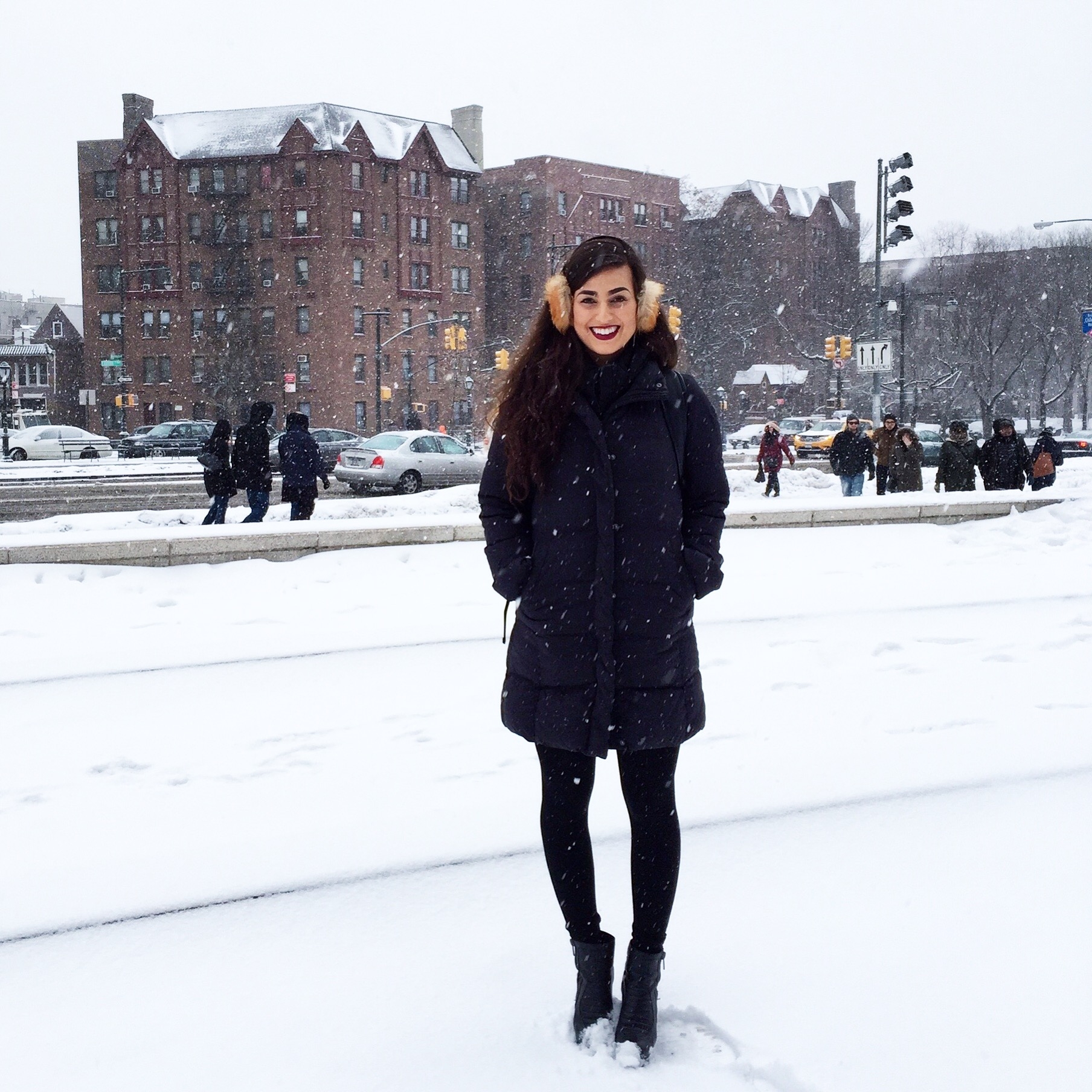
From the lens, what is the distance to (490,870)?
399cm

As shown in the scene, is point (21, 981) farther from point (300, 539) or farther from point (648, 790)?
point (300, 539)

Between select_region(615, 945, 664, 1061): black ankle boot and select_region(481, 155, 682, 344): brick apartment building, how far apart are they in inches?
2727

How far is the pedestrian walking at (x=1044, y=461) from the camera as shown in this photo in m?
17.1

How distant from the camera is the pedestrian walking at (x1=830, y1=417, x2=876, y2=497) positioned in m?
19.3

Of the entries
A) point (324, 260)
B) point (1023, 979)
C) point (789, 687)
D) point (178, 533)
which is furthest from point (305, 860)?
point (324, 260)

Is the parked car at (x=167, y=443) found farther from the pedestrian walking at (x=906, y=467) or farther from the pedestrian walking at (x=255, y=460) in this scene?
the pedestrian walking at (x=906, y=467)

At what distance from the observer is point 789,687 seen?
21.1ft

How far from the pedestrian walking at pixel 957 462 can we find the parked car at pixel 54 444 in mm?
34118

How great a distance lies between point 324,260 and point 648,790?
63.6 metres

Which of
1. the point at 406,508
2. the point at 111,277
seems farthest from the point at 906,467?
the point at 111,277

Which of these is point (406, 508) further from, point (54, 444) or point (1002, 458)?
point (54, 444)

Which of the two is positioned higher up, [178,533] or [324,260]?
[324,260]

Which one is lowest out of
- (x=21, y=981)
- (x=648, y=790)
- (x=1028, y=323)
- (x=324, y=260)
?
(x=21, y=981)

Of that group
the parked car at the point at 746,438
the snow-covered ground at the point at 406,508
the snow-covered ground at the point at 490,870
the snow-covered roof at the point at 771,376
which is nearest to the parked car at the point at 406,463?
the snow-covered ground at the point at 406,508
